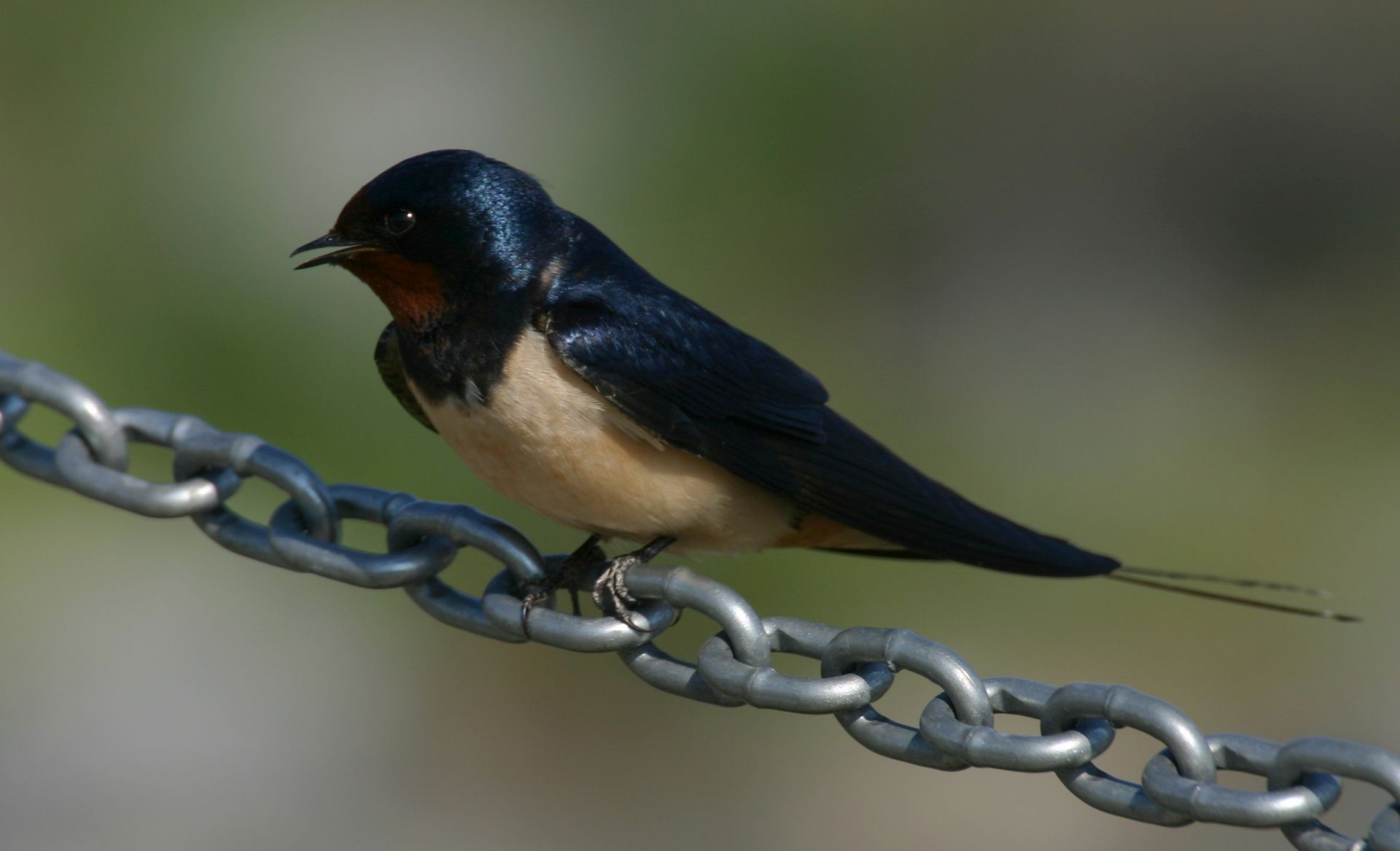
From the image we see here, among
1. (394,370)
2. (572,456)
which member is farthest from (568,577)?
(394,370)

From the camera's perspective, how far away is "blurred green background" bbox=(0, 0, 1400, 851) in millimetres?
3148

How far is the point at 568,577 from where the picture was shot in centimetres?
187

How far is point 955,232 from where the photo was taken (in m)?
4.95

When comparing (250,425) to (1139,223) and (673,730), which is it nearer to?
(673,730)

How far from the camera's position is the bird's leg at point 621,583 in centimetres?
155

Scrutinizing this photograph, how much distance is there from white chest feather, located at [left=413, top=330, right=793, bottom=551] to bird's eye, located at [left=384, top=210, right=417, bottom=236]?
20 centimetres

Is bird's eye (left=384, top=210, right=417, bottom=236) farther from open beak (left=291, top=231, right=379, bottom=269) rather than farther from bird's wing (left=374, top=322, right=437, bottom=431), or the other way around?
bird's wing (left=374, top=322, right=437, bottom=431)

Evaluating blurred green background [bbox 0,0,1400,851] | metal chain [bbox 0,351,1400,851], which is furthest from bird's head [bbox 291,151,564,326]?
blurred green background [bbox 0,0,1400,851]

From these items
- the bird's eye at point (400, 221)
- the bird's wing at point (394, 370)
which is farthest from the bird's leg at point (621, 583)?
the bird's eye at point (400, 221)

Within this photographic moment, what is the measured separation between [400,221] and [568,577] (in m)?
0.51

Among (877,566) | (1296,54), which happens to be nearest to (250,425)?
(877,566)

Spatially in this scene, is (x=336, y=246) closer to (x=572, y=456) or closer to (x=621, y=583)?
(x=572, y=456)

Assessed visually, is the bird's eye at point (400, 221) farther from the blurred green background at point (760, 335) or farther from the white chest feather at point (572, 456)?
the blurred green background at point (760, 335)

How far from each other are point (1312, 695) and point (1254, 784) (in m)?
0.55
